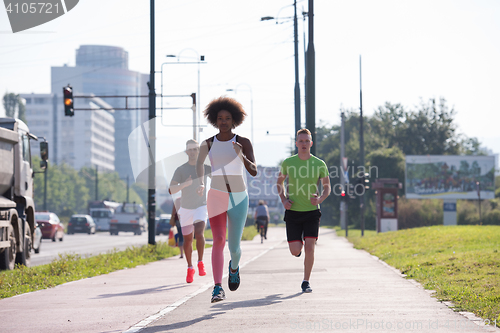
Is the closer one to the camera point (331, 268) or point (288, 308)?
point (288, 308)

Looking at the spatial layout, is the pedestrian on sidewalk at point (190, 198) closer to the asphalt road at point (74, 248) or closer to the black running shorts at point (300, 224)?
the black running shorts at point (300, 224)

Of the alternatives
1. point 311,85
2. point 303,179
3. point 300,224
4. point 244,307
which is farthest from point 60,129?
point 244,307

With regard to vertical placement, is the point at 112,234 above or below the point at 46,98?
below

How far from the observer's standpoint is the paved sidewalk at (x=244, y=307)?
653 centimetres

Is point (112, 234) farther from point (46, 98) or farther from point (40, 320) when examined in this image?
point (46, 98)

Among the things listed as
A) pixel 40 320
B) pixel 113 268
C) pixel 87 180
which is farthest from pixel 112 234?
pixel 87 180

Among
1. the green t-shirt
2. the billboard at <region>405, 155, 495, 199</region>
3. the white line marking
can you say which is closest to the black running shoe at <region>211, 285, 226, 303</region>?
the white line marking

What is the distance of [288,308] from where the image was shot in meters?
7.62

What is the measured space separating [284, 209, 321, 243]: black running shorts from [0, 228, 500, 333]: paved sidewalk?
0.76 m

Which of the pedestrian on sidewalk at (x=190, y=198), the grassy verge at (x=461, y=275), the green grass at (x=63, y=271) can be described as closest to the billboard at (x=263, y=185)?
the green grass at (x=63, y=271)

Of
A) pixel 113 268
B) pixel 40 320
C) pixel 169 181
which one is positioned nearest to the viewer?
pixel 40 320

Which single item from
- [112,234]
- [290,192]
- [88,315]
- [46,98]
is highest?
[46,98]

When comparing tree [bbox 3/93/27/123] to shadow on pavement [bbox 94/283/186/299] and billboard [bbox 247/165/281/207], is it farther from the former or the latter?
shadow on pavement [bbox 94/283/186/299]

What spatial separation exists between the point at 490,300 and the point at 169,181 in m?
4.93
